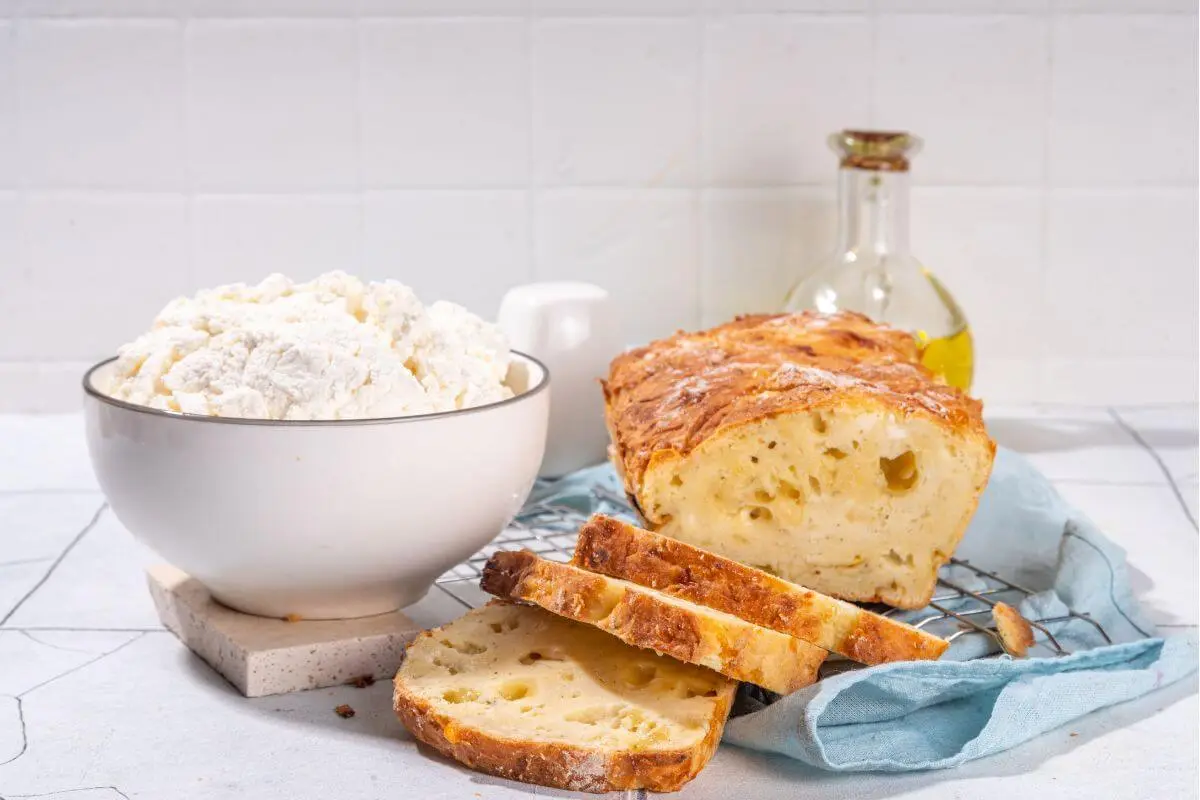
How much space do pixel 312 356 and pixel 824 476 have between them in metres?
0.60

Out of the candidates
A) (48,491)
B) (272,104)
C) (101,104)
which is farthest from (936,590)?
(101,104)

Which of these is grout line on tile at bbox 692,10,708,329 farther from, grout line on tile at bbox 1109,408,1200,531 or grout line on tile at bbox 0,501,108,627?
grout line on tile at bbox 0,501,108,627

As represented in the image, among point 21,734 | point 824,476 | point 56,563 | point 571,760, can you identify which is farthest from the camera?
point 56,563

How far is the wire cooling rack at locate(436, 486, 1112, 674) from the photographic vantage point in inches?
61.6

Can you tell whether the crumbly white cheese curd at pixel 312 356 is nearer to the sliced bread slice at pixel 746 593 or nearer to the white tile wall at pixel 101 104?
the sliced bread slice at pixel 746 593

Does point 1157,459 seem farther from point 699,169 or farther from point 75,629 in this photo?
point 75,629

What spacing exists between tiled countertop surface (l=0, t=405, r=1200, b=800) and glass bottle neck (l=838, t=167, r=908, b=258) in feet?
2.54

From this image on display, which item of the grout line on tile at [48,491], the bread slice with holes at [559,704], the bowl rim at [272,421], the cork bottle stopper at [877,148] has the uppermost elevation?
the cork bottle stopper at [877,148]

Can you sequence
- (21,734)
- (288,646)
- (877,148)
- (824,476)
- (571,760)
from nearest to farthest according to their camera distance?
(571,760) < (21,734) < (288,646) < (824,476) < (877,148)

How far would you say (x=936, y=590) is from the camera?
1.73 m

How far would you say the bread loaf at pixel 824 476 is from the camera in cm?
154

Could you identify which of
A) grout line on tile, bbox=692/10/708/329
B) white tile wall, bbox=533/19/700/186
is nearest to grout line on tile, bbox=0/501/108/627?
white tile wall, bbox=533/19/700/186

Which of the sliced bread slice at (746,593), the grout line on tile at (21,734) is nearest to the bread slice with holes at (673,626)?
the sliced bread slice at (746,593)

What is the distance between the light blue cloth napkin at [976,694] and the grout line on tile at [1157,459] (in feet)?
1.66
